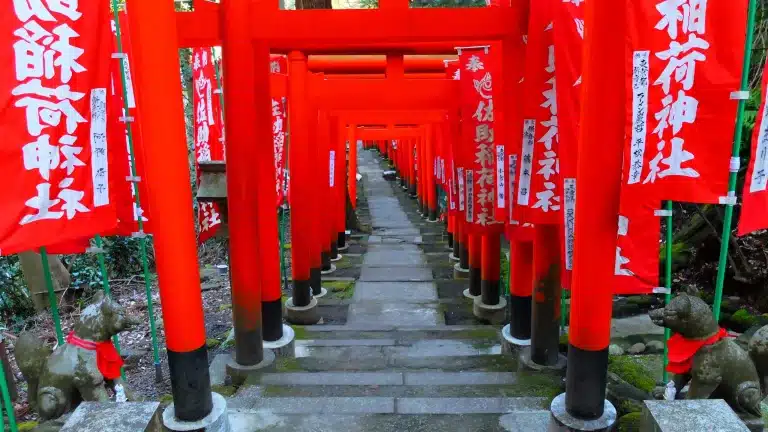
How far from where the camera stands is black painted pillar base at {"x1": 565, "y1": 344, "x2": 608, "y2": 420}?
3.56 metres

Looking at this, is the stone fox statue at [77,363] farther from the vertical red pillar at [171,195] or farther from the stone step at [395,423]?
the stone step at [395,423]

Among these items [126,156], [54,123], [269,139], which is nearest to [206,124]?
[269,139]

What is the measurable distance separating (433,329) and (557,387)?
2.96 meters

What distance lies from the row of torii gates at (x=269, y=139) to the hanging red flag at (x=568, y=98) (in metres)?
0.44

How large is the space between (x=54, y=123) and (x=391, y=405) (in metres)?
3.24

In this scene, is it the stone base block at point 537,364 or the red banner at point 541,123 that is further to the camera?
the stone base block at point 537,364

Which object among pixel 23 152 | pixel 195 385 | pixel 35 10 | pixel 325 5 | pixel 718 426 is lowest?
pixel 195 385

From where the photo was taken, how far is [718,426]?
9.15 ft

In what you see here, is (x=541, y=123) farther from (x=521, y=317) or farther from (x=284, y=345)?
(x=284, y=345)

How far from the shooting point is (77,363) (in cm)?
335

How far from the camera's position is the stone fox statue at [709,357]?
10.3 ft

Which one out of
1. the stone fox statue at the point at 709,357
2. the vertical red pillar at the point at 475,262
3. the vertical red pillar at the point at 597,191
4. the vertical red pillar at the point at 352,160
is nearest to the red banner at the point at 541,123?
the vertical red pillar at the point at 597,191

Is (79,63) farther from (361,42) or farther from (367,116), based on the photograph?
(367,116)

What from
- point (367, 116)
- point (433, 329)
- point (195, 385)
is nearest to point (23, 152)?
point (195, 385)
